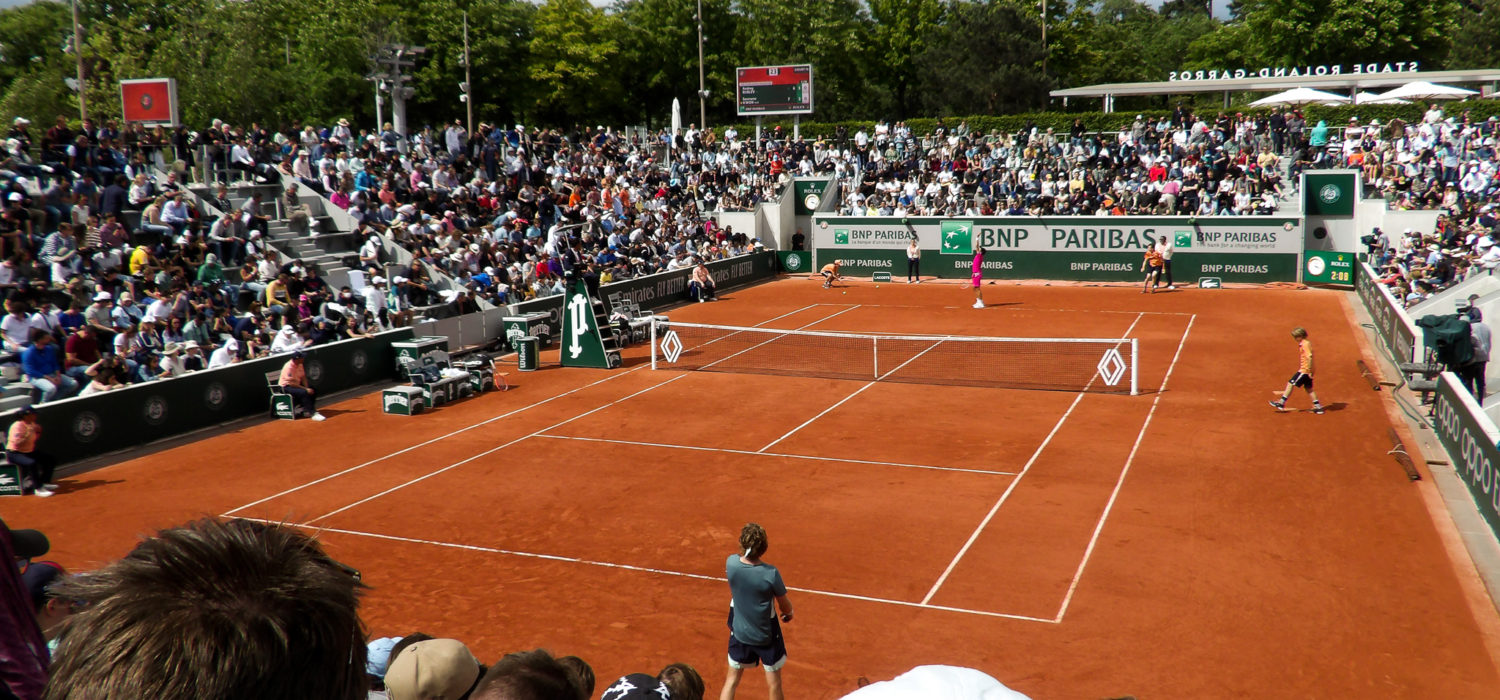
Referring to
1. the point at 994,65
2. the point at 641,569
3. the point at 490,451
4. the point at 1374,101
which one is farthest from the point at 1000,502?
the point at 994,65

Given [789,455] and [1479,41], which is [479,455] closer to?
[789,455]

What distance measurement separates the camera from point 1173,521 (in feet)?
44.9

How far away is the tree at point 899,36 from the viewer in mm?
76312

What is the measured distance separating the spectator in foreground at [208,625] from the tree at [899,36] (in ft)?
256

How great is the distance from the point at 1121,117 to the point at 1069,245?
1245 cm

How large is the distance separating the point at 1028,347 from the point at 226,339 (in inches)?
735

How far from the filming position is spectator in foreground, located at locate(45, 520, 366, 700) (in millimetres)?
1474

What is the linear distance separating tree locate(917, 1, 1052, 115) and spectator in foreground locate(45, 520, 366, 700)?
71.6 metres

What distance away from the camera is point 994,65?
70625 mm

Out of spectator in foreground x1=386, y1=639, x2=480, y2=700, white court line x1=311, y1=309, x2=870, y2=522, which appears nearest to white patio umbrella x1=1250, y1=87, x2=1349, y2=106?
white court line x1=311, y1=309, x2=870, y2=522

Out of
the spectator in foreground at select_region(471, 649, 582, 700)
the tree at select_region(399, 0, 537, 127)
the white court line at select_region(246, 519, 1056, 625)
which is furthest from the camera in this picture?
the tree at select_region(399, 0, 537, 127)

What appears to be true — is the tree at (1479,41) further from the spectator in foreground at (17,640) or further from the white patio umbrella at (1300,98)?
the spectator in foreground at (17,640)

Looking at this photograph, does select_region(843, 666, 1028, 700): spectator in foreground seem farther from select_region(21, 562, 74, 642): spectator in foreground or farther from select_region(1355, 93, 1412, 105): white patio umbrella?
select_region(1355, 93, 1412, 105): white patio umbrella

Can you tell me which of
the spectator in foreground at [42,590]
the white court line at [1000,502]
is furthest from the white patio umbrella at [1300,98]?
the spectator in foreground at [42,590]
